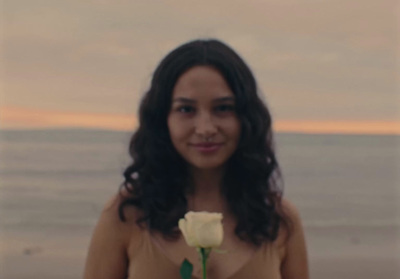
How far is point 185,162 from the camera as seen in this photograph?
2.72 metres

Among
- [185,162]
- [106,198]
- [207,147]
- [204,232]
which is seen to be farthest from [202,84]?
[106,198]

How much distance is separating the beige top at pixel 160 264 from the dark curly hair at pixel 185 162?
0.05 meters

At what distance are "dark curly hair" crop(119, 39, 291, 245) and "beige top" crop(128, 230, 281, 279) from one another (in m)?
0.05

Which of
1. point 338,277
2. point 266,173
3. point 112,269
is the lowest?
point 338,277

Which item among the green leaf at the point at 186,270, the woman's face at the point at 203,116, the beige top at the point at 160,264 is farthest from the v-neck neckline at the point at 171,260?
the green leaf at the point at 186,270

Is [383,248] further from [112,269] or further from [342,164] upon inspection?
[342,164]

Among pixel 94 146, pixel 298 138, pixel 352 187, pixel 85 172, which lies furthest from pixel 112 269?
pixel 298 138

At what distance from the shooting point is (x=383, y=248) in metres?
8.56

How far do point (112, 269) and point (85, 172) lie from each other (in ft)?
42.8

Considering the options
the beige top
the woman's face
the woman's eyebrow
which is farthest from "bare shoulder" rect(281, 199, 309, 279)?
the woman's eyebrow

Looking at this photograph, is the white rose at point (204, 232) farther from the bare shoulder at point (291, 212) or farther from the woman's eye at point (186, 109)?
the bare shoulder at point (291, 212)

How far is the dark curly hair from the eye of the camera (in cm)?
263

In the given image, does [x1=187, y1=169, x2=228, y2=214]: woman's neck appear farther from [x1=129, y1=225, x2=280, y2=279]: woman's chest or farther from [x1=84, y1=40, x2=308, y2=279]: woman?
[x1=129, y1=225, x2=280, y2=279]: woman's chest

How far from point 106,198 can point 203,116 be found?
10226 millimetres
